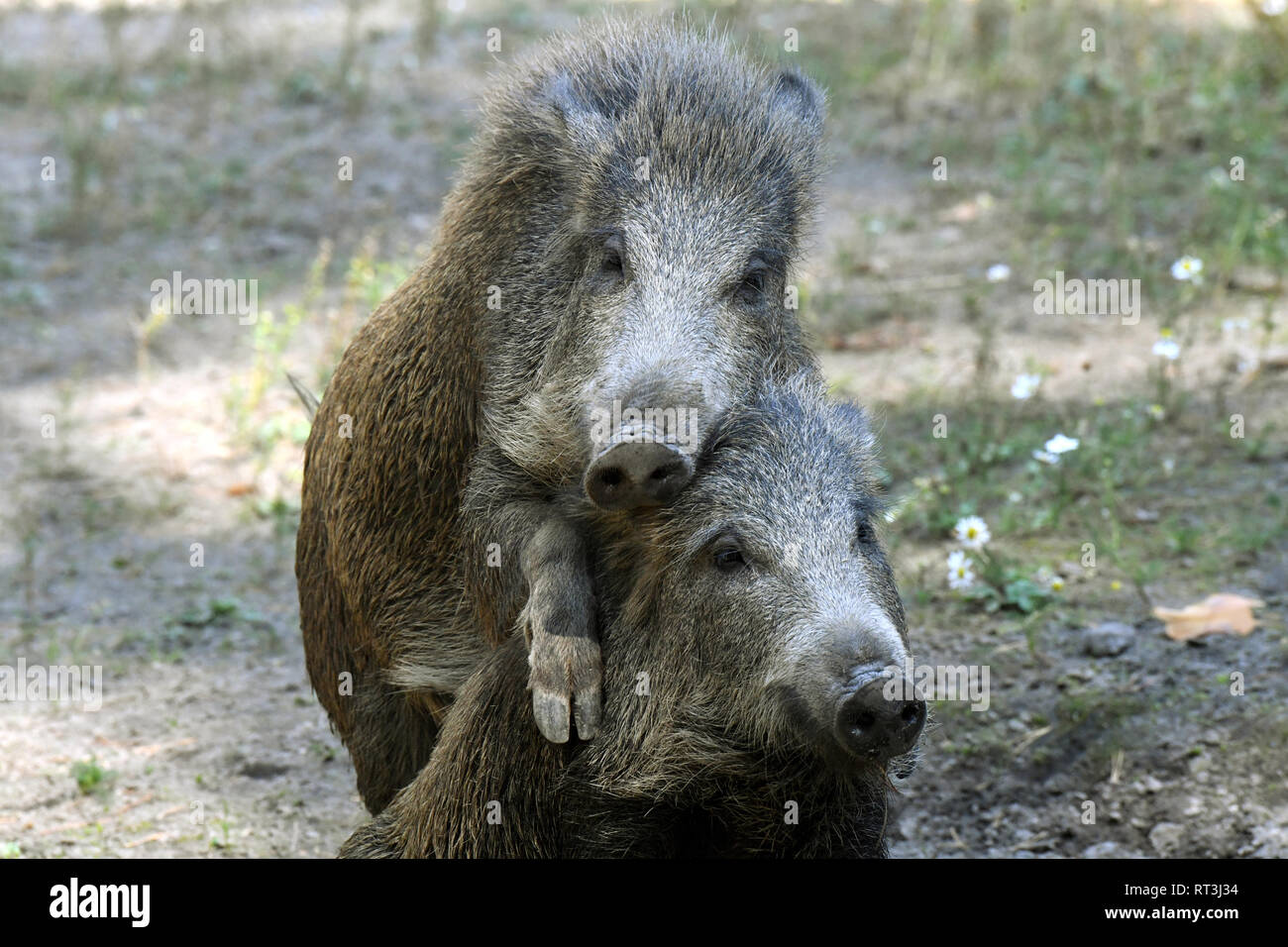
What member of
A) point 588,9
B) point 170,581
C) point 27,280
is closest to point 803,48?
point 588,9

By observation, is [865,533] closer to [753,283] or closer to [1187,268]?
[753,283]

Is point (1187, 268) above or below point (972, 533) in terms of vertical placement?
above

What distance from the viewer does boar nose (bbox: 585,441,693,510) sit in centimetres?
339

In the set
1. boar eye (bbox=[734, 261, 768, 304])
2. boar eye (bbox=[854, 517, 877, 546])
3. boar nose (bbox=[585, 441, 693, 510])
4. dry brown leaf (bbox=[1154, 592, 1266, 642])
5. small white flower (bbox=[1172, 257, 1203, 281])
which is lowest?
dry brown leaf (bbox=[1154, 592, 1266, 642])

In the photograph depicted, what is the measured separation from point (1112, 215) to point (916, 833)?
4997 millimetres

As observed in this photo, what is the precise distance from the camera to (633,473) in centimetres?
340

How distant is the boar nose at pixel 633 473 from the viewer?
3395 mm

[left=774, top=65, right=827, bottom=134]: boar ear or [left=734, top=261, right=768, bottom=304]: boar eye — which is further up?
[left=774, top=65, right=827, bottom=134]: boar ear

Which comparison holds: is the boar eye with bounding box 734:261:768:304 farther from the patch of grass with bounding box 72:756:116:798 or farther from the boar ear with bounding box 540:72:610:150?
the patch of grass with bounding box 72:756:116:798

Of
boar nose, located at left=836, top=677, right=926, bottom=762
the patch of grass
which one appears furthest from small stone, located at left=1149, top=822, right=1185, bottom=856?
the patch of grass

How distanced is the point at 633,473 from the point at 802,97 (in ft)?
A: 6.53

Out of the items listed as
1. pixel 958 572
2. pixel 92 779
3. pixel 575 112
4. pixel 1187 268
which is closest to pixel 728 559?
pixel 575 112

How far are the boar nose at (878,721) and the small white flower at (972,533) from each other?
7.89 feet

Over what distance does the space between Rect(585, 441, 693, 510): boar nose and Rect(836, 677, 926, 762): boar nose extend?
0.64 meters
